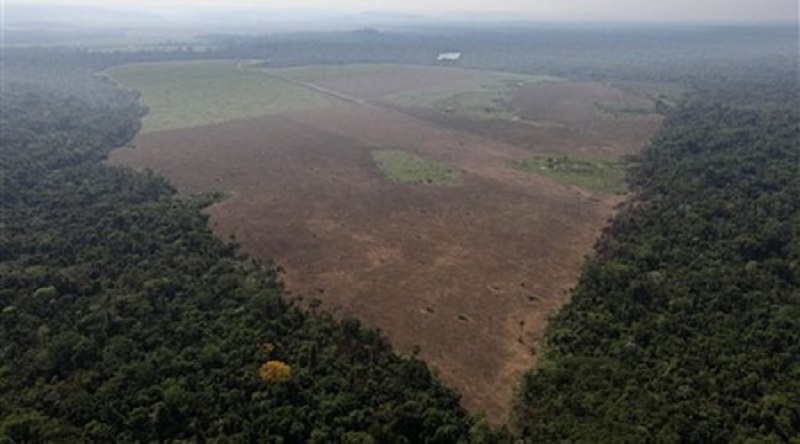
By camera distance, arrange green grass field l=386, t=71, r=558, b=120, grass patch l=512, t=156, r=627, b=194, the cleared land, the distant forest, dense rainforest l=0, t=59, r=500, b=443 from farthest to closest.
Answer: green grass field l=386, t=71, r=558, b=120 < grass patch l=512, t=156, r=627, b=194 < the cleared land < the distant forest < dense rainforest l=0, t=59, r=500, b=443

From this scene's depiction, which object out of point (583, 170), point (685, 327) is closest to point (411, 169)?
point (583, 170)

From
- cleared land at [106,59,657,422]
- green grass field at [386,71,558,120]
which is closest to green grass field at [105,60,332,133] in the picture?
cleared land at [106,59,657,422]

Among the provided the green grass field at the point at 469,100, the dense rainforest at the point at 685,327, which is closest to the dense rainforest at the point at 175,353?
the dense rainforest at the point at 685,327

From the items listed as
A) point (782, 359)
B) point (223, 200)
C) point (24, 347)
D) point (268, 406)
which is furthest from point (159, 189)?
point (782, 359)

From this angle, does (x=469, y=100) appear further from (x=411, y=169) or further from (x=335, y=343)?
(x=335, y=343)

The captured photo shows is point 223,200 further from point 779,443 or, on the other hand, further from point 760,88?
point 760,88

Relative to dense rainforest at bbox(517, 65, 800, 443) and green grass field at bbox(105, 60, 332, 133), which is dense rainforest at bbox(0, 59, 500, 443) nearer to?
dense rainforest at bbox(517, 65, 800, 443)
